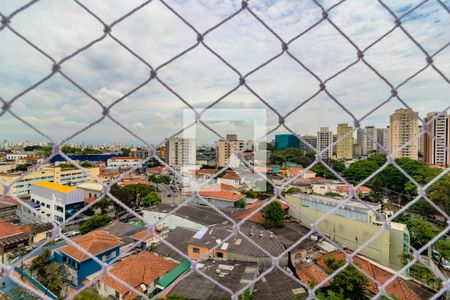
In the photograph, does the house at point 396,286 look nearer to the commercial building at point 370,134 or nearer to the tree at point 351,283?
the tree at point 351,283

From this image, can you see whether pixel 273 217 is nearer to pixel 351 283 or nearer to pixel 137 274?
pixel 351 283

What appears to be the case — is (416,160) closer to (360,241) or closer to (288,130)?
(360,241)

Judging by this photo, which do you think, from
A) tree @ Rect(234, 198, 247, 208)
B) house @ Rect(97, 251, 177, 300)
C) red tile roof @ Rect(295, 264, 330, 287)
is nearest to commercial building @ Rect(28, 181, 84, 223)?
house @ Rect(97, 251, 177, 300)

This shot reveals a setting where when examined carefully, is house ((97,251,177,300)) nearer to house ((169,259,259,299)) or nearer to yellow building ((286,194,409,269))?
house ((169,259,259,299))

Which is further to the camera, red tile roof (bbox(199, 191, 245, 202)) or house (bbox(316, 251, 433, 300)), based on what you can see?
red tile roof (bbox(199, 191, 245, 202))

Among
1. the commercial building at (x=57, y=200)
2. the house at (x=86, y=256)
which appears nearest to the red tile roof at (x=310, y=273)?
the house at (x=86, y=256)

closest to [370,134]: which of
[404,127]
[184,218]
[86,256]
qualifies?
[404,127]
